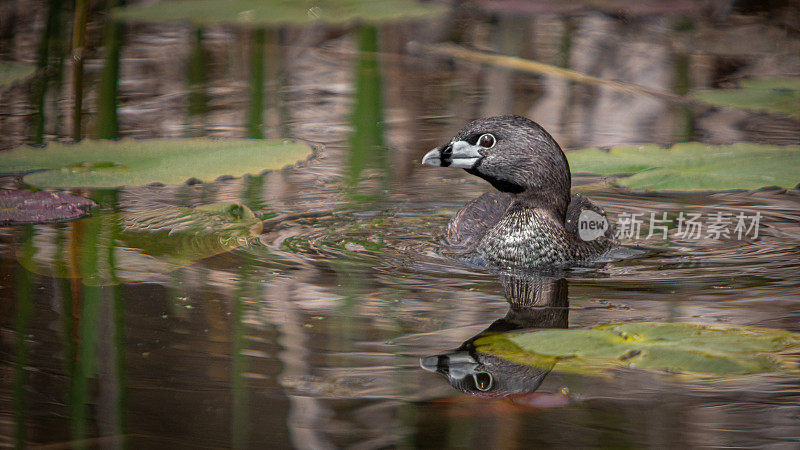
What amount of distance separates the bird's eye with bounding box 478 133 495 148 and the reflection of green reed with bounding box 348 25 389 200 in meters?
0.91

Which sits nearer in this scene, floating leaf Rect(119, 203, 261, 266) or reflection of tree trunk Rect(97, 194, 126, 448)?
reflection of tree trunk Rect(97, 194, 126, 448)

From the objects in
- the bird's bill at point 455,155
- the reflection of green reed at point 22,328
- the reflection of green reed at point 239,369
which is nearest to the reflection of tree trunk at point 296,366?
the reflection of green reed at point 239,369

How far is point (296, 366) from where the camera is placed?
3.55 meters

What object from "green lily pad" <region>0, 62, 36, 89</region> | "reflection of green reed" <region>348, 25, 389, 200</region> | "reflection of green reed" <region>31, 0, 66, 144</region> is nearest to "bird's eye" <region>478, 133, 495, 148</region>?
"reflection of green reed" <region>348, 25, 389, 200</region>

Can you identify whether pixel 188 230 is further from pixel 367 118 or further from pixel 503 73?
pixel 503 73

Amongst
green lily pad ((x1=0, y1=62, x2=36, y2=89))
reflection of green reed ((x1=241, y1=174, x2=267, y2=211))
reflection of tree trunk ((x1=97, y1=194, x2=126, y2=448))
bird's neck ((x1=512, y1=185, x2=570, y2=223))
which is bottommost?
reflection of tree trunk ((x1=97, y1=194, x2=126, y2=448))

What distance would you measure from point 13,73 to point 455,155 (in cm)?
364

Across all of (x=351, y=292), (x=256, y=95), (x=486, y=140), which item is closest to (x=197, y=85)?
(x=256, y=95)

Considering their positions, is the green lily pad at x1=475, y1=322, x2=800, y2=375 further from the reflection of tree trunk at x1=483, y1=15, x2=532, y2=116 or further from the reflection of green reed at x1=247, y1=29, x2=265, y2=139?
the reflection of tree trunk at x1=483, y1=15, x2=532, y2=116

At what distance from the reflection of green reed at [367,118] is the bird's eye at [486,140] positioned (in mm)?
910

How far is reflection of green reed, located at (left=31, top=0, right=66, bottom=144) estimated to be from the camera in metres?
7.14

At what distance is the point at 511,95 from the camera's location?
324 inches

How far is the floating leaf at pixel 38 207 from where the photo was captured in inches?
208

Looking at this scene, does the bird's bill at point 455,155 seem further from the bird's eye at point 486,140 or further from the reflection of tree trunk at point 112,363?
the reflection of tree trunk at point 112,363
